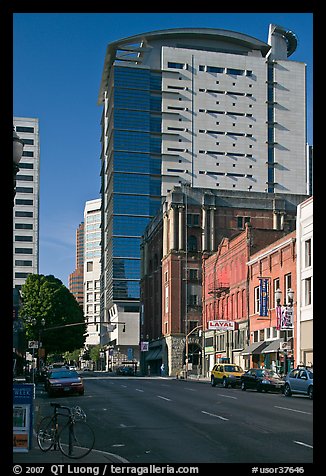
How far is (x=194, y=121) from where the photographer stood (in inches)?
6161

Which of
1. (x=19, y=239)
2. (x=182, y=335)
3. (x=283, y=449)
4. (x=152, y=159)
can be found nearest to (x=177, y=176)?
(x=152, y=159)

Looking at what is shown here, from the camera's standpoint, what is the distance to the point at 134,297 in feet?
555

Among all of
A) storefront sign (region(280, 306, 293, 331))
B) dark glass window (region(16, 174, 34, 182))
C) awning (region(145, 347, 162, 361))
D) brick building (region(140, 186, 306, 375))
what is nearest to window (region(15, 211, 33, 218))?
dark glass window (region(16, 174, 34, 182))

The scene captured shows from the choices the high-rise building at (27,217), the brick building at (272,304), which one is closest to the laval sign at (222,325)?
the brick building at (272,304)

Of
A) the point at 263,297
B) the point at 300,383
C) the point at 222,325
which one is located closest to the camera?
the point at 300,383

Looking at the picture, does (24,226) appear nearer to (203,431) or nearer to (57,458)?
(203,431)

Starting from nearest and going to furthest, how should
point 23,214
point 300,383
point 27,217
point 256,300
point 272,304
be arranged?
point 300,383
point 272,304
point 256,300
point 23,214
point 27,217

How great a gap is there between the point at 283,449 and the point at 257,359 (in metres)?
52.5

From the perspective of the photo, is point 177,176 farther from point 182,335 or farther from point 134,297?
point 182,335

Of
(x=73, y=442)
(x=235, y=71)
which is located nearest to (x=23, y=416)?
(x=73, y=442)

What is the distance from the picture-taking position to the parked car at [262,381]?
45.0 metres

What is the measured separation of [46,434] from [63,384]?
24006mm

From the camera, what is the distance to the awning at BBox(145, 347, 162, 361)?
4306 inches

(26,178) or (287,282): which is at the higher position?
(26,178)
